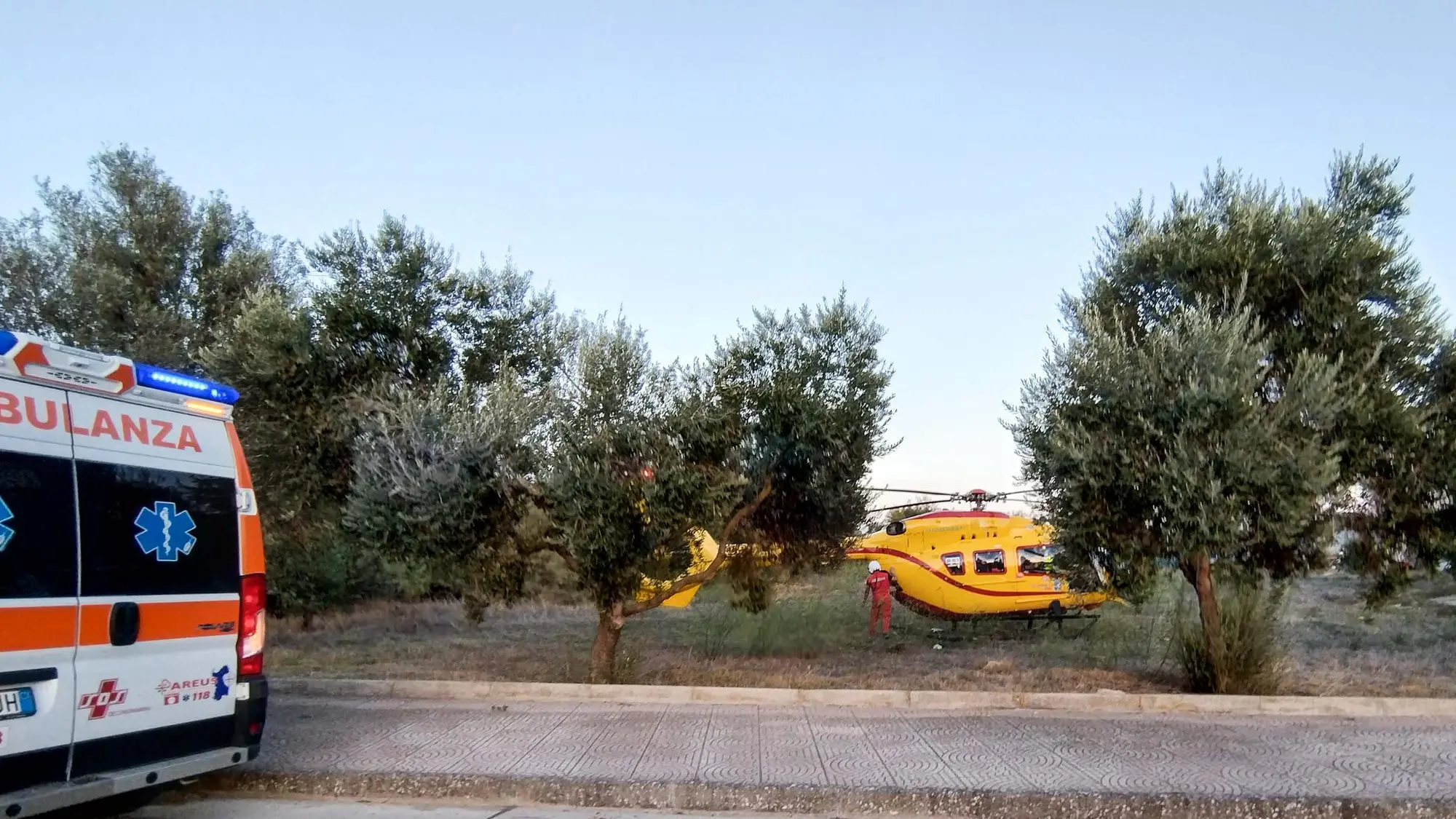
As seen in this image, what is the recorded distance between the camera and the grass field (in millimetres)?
12000

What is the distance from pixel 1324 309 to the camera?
10.8 m

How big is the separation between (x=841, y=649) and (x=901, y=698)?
591cm

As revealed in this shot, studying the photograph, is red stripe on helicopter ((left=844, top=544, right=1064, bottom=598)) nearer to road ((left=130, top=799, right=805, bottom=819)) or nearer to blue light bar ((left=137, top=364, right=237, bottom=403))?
road ((left=130, top=799, right=805, bottom=819))

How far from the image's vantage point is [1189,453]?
31.2 ft

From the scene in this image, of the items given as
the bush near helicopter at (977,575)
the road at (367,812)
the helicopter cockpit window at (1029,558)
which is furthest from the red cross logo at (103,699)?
the helicopter cockpit window at (1029,558)

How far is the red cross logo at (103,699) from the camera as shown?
5137 millimetres

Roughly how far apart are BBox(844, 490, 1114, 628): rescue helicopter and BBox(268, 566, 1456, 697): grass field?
456mm

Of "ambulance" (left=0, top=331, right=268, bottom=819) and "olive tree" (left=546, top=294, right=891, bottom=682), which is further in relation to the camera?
"olive tree" (left=546, top=294, right=891, bottom=682)

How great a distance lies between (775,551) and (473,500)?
4.21 meters

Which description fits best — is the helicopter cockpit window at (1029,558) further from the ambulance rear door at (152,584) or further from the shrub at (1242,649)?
the ambulance rear door at (152,584)

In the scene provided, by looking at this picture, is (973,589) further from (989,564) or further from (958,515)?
(958,515)

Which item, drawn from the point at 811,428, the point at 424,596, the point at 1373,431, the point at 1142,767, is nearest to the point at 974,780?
the point at 1142,767

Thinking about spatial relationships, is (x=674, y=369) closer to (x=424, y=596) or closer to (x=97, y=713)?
(x=97, y=713)

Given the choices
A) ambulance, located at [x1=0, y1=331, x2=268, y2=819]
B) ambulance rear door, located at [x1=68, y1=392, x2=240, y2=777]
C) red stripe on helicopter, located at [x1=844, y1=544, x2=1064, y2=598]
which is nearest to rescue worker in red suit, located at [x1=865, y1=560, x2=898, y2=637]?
red stripe on helicopter, located at [x1=844, y1=544, x2=1064, y2=598]
